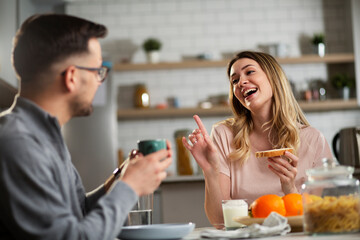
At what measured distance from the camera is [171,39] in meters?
5.54

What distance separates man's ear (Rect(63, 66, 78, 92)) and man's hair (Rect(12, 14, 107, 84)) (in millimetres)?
36

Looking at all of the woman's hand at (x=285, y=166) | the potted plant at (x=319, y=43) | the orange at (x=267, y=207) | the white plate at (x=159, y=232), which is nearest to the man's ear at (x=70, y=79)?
the white plate at (x=159, y=232)

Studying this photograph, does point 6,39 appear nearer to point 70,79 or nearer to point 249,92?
point 249,92

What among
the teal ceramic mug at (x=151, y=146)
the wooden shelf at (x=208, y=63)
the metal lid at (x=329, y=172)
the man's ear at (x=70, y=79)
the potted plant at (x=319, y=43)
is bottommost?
the metal lid at (x=329, y=172)

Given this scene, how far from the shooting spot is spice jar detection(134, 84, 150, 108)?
533 centimetres

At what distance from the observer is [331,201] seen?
1.40m

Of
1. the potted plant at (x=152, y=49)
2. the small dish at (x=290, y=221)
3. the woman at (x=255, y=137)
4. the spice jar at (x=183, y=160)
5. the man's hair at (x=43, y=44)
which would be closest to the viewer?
the man's hair at (x=43, y=44)

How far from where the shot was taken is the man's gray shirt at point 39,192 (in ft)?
3.66

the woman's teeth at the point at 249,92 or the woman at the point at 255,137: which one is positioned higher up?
the woman's teeth at the point at 249,92

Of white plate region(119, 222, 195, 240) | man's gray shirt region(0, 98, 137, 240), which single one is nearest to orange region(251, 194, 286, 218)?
white plate region(119, 222, 195, 240)

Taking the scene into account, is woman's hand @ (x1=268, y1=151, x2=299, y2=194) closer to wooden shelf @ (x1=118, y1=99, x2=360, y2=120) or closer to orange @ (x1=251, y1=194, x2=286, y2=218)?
orange @ (x1=251, y1=194, x2=286, y2=218)

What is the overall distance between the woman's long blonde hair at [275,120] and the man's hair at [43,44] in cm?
143

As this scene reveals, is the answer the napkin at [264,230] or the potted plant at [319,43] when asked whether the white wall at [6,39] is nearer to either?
the napkin at [264,230]

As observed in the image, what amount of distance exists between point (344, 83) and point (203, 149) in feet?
11.9
